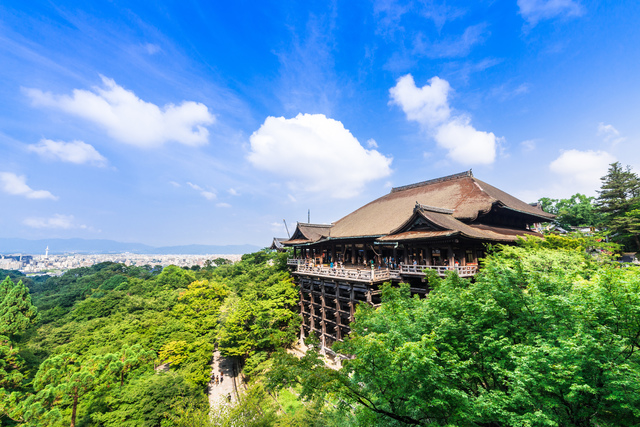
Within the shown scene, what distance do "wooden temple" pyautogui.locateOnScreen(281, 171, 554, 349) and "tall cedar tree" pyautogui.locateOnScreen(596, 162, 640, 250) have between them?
1298 centimetres

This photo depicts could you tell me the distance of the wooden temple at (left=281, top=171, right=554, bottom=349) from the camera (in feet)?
59.7

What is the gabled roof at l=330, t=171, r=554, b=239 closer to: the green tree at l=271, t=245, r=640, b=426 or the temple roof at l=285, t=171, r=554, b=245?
the temple roof at l=285, t=171, r=554, b=245

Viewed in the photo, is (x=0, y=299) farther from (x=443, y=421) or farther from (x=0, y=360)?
(x=443, y=421)

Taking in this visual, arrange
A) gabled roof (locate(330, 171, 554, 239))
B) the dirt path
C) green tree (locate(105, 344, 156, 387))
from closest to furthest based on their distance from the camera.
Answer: green tree (locate(105, 344, 156, 387)), gabled roof (locate(330, 171, 554, 239)), the dirt path

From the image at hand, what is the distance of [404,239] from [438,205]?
9.36 meters

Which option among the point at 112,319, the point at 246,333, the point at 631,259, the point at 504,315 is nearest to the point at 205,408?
the point at 246,333

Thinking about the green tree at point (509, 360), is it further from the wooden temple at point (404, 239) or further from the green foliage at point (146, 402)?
the green foliage at point (146, 402)

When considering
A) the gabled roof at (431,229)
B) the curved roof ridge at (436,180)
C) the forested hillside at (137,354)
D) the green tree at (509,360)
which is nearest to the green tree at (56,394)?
the forested hillside at (137,354)

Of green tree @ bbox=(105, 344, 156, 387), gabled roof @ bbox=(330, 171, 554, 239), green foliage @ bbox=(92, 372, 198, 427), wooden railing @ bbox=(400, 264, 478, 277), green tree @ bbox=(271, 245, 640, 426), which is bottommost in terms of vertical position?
green foliage @ bbox=(92, 372, 198, 427)

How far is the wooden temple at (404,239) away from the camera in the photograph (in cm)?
1819

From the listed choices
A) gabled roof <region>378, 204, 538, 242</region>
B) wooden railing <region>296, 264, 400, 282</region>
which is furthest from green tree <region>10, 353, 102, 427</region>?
gabled roof <region>378, 204, 538, 242</region>

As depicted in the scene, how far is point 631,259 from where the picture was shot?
28.6 m

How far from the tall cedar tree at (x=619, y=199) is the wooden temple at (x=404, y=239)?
12980 mm

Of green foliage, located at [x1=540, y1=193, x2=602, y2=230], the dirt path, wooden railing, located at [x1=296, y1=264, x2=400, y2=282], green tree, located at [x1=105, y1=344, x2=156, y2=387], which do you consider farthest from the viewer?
green foliage, located at [x1=540, y1=193, x2=602, y2=230]
